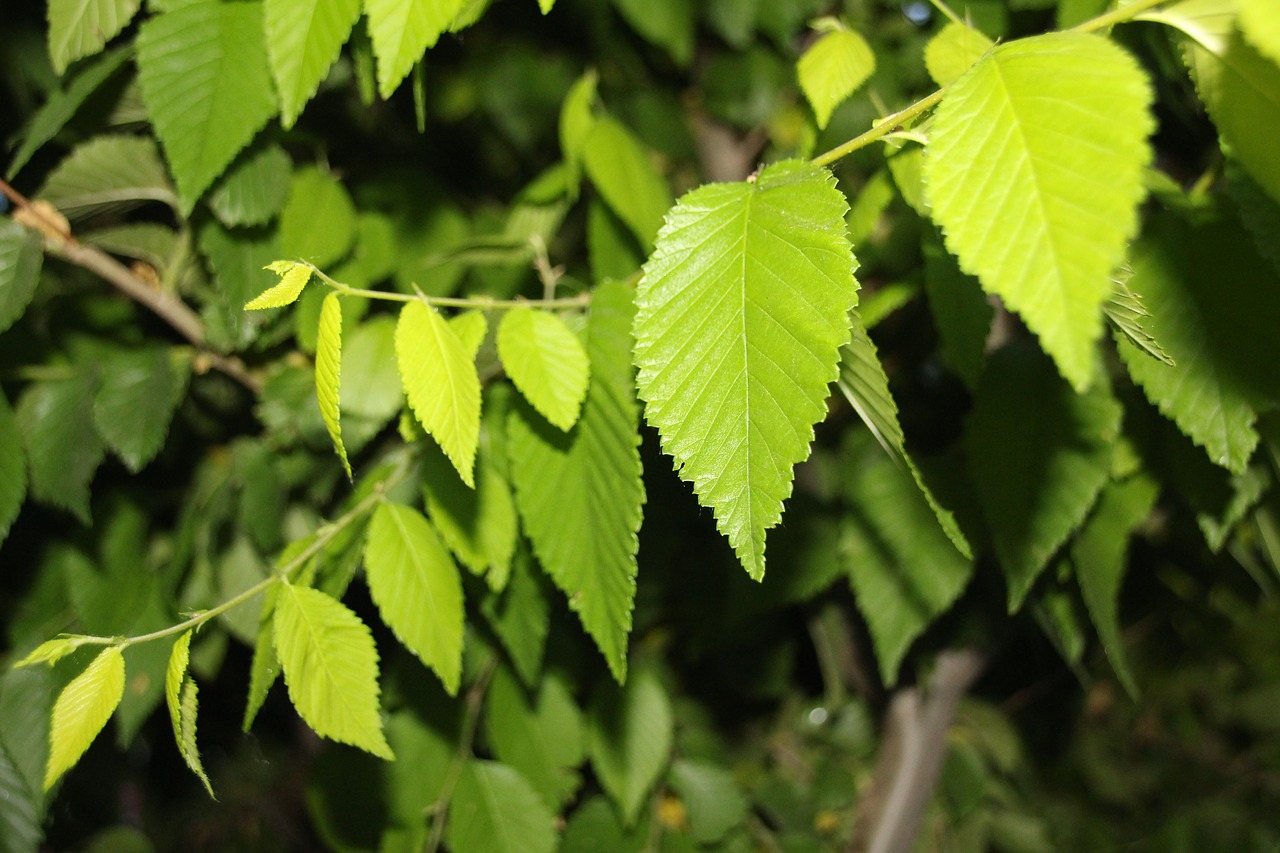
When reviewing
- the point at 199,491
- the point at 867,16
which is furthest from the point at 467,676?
the point at 867,16

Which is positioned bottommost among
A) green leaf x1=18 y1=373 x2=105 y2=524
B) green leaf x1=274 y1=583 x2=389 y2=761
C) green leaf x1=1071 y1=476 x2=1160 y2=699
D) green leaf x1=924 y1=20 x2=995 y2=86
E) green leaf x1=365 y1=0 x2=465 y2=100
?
green leaf x1=1071 y1=476 x2=1160 y2=699

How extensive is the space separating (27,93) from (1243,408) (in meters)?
0.79

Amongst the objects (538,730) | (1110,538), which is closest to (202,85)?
(538,730)

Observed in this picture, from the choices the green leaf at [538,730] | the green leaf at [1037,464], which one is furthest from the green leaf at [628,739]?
the green leaf at [1037,464]

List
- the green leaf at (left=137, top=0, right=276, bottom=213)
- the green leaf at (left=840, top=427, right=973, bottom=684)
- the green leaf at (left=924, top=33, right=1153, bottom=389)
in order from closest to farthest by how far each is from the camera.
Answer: the green leaf at (left=924, top=33, right=1153, bottom=389), the green leaf at (left=137, top=0, right=276, bottom=213), the green leaf at (left=840, top=427, right=973, bottom=684)

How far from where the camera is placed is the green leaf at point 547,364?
351 millimetres

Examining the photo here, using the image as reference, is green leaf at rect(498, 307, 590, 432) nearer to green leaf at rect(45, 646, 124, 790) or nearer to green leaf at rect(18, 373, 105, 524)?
green leaf at rect(45, 646, 124, 790)

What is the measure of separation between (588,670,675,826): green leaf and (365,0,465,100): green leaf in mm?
458

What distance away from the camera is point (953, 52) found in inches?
13.9

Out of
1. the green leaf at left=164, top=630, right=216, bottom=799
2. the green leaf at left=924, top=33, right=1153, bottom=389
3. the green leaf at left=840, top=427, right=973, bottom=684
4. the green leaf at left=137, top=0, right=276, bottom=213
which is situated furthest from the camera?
the green leaf at left=840, top=427, right=973, bottom=684

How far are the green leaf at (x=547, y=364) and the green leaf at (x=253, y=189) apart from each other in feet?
0.64

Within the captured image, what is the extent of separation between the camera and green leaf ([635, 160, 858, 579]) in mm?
259

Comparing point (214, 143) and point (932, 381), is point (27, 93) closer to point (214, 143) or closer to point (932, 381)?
point (214, 143)

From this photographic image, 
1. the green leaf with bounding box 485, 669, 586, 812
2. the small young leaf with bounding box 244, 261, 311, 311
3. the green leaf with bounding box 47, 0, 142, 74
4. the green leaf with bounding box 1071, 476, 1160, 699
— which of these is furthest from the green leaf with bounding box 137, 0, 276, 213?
the green leaf with bounding box 1071, 476, 1160, 699
